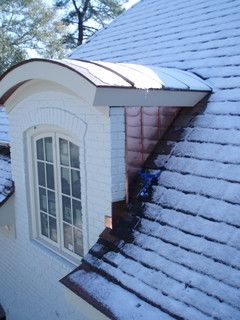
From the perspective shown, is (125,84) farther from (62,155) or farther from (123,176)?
(62,155)

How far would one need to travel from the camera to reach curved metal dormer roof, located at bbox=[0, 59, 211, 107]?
3.31 meters

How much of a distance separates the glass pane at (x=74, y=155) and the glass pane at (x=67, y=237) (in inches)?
36.9

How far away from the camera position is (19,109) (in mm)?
5598

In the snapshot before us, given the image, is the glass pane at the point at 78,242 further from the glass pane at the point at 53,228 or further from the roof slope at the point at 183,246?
the roof slope at the point at 183,246

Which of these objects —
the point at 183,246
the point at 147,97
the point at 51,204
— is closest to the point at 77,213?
the point at 51,204

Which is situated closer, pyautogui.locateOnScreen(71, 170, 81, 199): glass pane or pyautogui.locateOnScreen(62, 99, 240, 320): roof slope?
pyautogui.locateOnScreen(62, 99, 240, 320): roof slope

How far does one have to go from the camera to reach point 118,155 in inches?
152

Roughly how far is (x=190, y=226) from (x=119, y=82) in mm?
1426

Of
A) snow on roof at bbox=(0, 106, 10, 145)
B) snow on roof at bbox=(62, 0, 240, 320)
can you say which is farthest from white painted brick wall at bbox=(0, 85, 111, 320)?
snow on roof at bbox=(0, 106, 10, 145)

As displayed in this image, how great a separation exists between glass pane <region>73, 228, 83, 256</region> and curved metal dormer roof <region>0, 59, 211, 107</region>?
2.03m

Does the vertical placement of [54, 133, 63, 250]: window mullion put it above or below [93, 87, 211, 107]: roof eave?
below

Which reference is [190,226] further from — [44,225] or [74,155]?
[44,225]

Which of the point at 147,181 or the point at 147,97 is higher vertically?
the point at 147,97

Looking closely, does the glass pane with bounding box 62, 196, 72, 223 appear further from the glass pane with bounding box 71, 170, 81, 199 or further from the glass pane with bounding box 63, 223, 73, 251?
the glass pane with bounding box 71, 170, 81, 199
